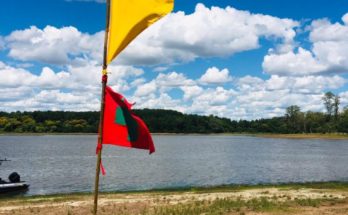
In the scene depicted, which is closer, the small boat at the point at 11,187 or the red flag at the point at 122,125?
the red flag at the point at 122,125

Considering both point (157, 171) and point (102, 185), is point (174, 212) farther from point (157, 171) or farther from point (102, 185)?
point (157, 171)

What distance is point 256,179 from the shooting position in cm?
4259

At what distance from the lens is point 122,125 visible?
9500mm

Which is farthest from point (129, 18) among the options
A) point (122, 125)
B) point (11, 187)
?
point (11, 187)

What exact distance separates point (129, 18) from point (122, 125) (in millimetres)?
2243

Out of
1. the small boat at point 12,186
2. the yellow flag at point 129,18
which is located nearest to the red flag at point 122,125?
the yellow flag at point 129,18

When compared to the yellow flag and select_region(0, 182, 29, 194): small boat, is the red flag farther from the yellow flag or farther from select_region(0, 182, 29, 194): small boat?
select_region(0, 182, 29, 194): small boat

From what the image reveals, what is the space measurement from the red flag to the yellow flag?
96 centimetres

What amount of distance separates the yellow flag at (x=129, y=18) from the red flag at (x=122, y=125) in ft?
3.14

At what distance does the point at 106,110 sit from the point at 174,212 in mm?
7828

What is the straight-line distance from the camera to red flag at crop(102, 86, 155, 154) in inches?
372

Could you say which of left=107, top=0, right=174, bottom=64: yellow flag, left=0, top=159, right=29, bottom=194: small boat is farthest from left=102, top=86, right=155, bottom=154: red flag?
left=0, top=159, right=29, bottom=194: small boat

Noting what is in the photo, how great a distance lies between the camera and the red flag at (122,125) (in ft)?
31.0

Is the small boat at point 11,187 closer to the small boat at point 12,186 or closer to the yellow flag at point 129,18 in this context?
the small boat at point 12,186
